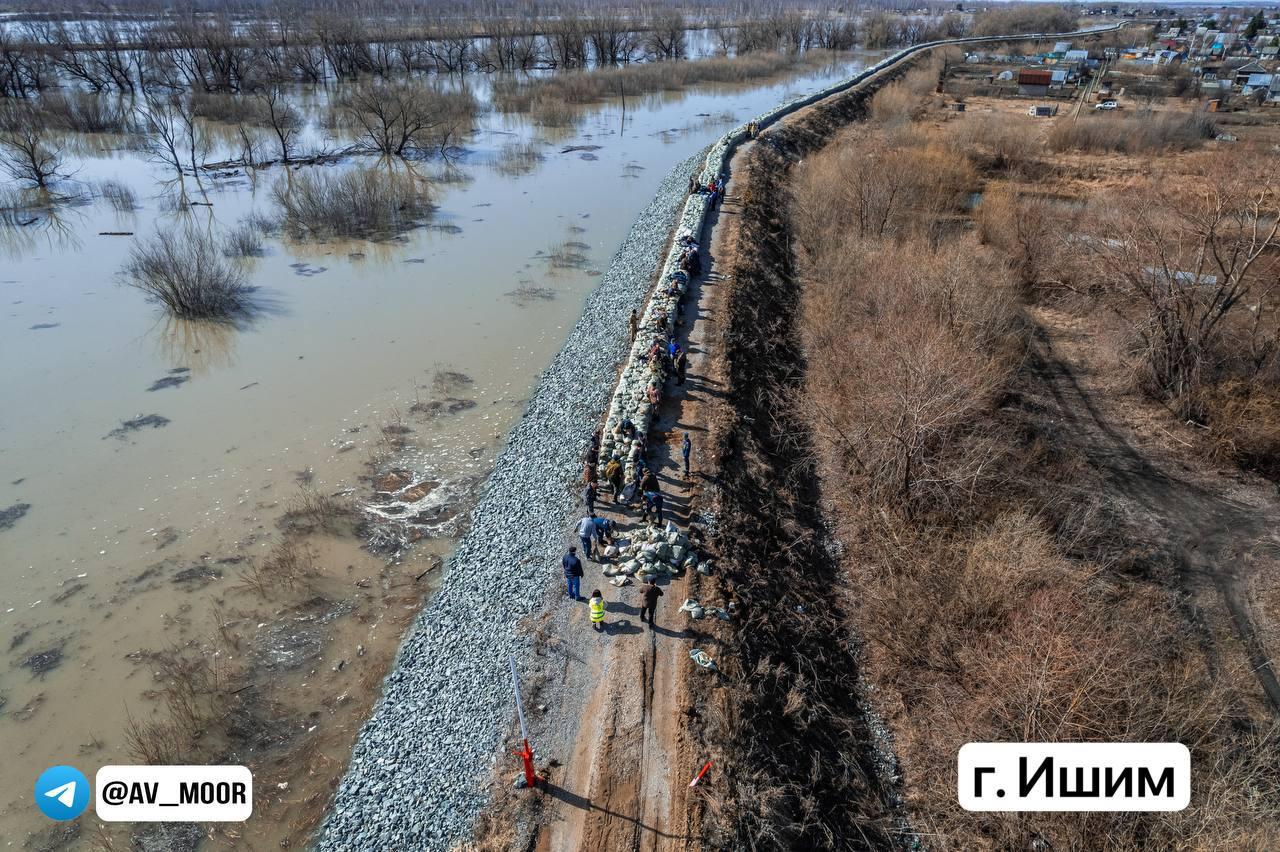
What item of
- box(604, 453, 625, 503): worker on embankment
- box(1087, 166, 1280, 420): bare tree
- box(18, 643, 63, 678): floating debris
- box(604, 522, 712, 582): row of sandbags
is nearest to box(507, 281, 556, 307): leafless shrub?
box(604, 453, 625, 503): worker on embankment

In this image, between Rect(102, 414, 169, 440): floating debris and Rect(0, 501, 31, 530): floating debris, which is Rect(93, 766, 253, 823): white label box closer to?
Rect(0, 501, 31, 530): floating debris

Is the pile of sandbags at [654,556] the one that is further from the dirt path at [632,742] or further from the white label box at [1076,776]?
the white label box at [1076,776]

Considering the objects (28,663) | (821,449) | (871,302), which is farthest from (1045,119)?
(28,663)

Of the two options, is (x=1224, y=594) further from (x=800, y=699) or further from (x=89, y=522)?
(x=89, y=522)

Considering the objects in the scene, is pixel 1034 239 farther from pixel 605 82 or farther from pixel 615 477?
pixel 605 82

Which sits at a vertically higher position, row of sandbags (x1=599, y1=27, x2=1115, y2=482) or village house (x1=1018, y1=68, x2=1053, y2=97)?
village house (x1=1018, y1=68, x2=1053, y2=97)

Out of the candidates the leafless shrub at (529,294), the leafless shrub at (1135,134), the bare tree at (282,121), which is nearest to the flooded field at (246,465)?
the leafless shrub at (529,294)

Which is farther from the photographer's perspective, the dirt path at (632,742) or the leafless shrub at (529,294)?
the leafless shrub at (529,294)
